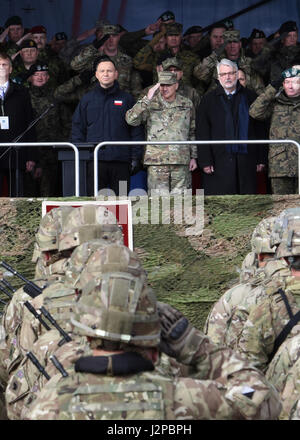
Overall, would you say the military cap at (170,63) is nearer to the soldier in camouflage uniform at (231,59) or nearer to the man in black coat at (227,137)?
the man in black coat at (227,137)

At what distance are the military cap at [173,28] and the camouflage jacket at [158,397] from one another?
29.9ft

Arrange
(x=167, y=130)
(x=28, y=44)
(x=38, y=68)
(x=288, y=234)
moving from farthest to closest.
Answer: (x=28, y=44) → (x=38, y=68) → (x=167, y=130) → (x=288, y=234)

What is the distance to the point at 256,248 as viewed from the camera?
890 cm

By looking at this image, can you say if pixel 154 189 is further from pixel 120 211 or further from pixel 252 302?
pixel 252 302

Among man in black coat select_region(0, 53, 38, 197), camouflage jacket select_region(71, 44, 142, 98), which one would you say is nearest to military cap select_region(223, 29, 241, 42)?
camouflage jacket select_region(71, 44, 142, 98)

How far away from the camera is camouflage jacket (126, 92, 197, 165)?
39.2 ft

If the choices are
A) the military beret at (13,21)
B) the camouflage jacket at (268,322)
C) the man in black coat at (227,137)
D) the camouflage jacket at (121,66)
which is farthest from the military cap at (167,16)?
the camouflage jacket at (268,322)

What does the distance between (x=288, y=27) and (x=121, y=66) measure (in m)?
2.28

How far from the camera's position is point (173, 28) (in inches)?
544

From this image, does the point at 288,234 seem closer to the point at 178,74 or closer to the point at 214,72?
the point at 178,74

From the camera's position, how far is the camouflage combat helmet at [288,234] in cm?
670

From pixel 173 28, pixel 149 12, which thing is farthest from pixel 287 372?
pixel 149 12

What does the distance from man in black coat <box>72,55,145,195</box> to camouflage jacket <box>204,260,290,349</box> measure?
4413 mm

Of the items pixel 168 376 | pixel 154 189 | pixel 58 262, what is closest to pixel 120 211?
pixel 154 189
